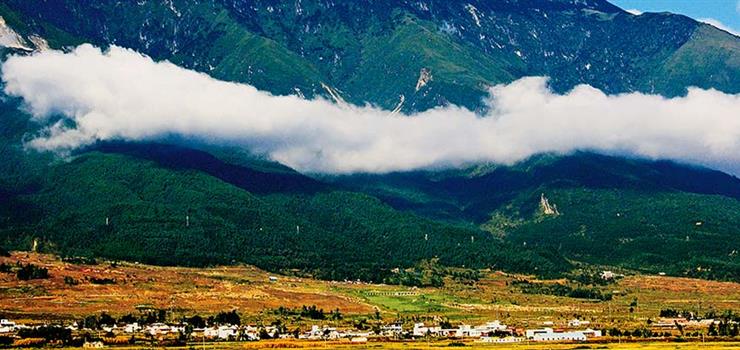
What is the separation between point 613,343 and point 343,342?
43911mm

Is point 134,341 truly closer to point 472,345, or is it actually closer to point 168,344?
point 168,344

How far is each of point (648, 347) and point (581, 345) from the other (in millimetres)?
16140

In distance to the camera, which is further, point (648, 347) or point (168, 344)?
point (168, 344)

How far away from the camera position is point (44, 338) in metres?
191

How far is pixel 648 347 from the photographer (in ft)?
578

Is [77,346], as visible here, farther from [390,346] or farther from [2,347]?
[390,346]

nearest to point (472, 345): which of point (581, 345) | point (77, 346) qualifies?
point (581, 345)

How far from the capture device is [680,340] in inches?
7667

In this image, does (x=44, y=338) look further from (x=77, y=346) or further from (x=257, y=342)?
(x=257, y=342)

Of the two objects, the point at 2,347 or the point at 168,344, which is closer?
the point at 2,347

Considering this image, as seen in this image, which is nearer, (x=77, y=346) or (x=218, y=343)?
(x=77, y=346)

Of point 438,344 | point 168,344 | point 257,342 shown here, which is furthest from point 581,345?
point 168,344

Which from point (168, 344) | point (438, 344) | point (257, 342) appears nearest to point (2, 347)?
point (168, 344)

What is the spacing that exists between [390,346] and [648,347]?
38841mm
